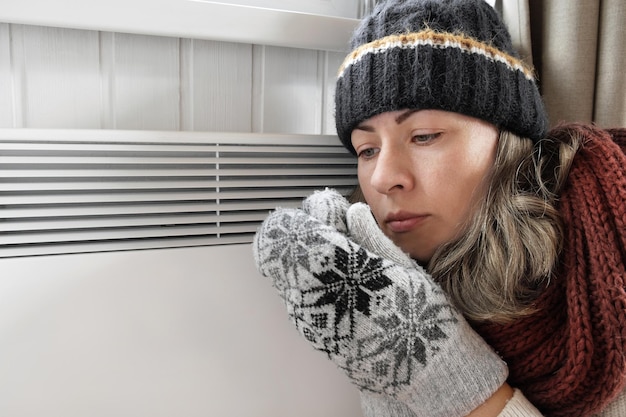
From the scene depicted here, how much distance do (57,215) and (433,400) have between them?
67 centimetres

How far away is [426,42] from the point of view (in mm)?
822

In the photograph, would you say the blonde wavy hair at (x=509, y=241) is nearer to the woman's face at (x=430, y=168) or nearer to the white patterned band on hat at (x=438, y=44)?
the woman's face at (x=430, y=168)

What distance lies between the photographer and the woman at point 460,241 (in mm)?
733

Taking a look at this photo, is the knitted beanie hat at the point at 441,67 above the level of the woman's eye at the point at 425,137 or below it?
above

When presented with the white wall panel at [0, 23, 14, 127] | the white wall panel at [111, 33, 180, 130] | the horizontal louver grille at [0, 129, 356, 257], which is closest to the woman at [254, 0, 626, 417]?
the horizontal louver grille at [0, 129, 356, 257]

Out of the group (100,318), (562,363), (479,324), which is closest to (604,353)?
(562,363)

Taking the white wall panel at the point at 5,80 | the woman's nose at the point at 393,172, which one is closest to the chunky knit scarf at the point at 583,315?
the woman's nose at the point at 393,172

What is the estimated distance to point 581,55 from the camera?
102cm

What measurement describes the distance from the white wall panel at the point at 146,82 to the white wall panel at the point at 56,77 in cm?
4

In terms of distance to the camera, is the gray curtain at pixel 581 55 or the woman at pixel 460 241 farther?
the gray curtain at pixel 581 55


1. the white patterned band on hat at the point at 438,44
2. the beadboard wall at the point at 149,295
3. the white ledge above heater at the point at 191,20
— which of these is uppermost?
the white ledge above heater at the point at 191,20

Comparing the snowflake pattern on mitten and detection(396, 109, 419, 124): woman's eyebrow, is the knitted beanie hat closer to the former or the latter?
detection(396, 109, 419, 124): woman's eyebrow

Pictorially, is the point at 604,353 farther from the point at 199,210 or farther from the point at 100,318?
the point at 100,318

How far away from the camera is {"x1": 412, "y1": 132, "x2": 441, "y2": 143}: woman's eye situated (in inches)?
32.8
